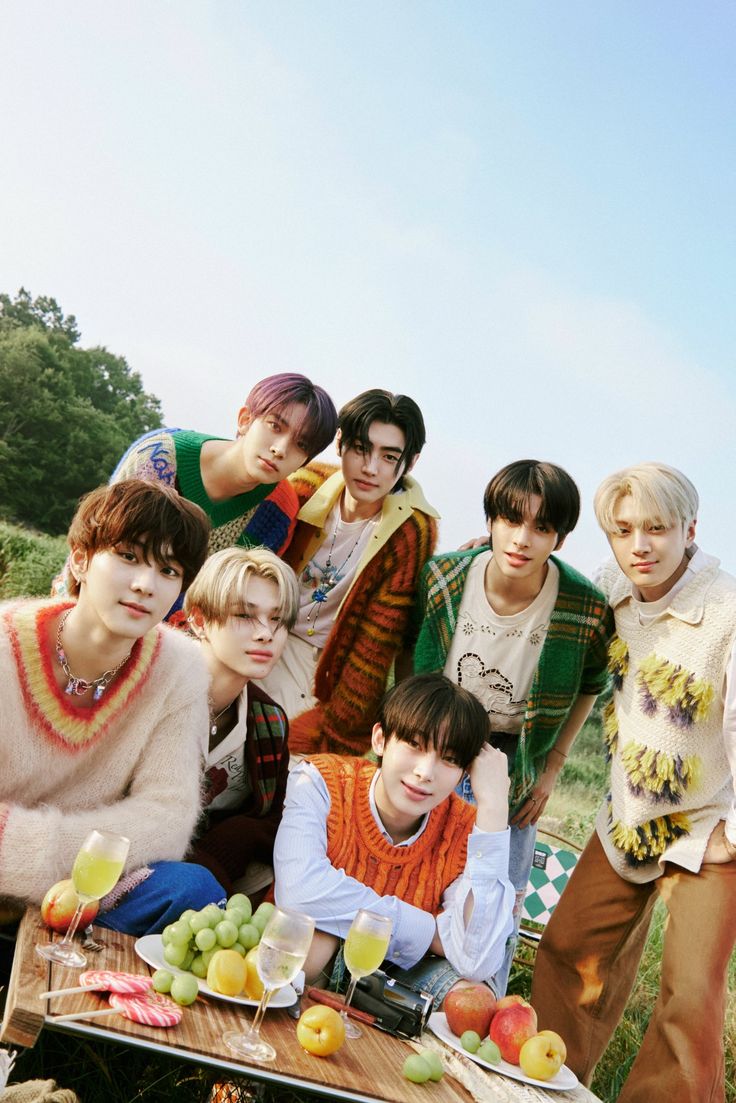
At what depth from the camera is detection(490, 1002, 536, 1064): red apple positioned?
7.98ft

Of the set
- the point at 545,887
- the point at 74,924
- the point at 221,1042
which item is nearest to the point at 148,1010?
the point at 221,1042

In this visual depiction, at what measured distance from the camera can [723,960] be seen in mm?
3650

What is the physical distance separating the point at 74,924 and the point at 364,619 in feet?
7.64

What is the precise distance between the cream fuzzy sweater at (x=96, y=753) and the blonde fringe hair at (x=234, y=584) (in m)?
0.34

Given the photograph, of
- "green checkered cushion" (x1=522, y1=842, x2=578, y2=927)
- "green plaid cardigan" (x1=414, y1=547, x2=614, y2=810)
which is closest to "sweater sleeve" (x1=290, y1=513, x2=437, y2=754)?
"green plaid cardigan" (x1=414, y1=547, x2=614, y2=810)

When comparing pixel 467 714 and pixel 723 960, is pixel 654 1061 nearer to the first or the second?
pixel 723 960

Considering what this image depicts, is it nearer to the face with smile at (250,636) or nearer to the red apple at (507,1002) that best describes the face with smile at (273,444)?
the face with smile at (250,636)

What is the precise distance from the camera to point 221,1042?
2.00m

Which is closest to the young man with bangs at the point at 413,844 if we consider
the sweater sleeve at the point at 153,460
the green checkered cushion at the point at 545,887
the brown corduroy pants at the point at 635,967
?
the brown corduroy pants at the point at 635,967

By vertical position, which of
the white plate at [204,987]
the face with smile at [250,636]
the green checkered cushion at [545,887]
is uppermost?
the face with smile at [250,636]

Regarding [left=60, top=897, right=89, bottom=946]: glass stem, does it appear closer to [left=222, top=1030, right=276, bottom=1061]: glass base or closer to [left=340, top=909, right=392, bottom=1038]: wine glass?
[left=222, top=1030, right=276, bottom=1061]: glass base

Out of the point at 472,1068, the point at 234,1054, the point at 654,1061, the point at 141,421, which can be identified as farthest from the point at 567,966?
the point at 141,421

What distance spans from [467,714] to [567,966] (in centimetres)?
173

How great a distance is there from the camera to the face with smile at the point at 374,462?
170 inches
